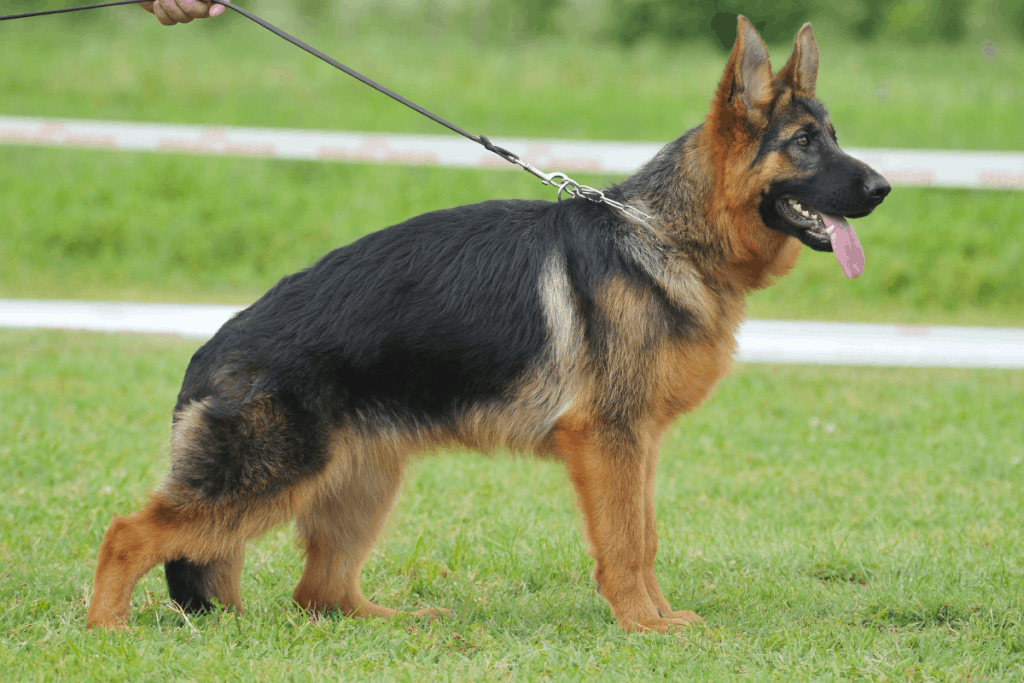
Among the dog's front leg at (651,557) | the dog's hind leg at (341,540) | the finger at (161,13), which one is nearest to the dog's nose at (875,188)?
the dog's front leg at (651,557)

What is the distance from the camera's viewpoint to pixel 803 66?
3.77 metres

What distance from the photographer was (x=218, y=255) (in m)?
10.8

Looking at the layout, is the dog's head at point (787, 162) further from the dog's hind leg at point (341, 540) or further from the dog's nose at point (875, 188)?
the dog's hind leg at point (341, 540)

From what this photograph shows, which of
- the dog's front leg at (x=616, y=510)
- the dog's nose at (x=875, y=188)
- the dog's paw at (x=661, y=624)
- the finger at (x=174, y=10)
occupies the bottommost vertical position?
the dog's paw at (x=661, y=624)

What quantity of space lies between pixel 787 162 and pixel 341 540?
7.77ft

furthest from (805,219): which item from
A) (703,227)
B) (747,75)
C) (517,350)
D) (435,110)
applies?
(435,110)

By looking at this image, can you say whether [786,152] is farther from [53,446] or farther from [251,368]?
[53,446]

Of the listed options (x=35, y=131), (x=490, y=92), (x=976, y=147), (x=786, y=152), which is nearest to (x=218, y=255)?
Answer: (x=35, y=131)

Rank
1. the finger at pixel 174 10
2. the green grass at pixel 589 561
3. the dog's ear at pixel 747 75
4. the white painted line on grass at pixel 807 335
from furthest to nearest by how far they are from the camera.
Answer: the white painted line on grass at pixel 807 335, the finger at pixel 174 10, the dog's ear at pixel 747 75, the green grass at pixel 589 561

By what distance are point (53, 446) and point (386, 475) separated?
2941mm

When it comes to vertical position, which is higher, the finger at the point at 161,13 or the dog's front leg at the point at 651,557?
the finger at the point at 161,13

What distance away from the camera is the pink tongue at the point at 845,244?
3682 millimetres

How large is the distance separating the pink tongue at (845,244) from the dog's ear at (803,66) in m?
0.53

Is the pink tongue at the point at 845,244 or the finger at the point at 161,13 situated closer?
the pink tongue at the point at 845,244
